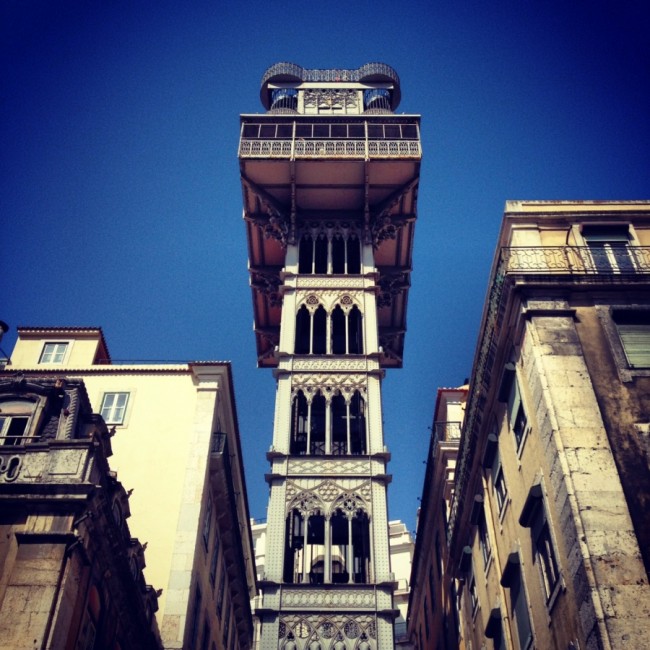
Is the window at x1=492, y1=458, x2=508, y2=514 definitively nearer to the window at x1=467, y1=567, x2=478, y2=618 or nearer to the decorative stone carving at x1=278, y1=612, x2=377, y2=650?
the window at x1=467, y1=567, x2=478, y2=618

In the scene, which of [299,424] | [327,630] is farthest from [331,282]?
[327,630]

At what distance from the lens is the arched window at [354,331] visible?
41.4 metres

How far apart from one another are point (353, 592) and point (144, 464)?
9129 millimetres

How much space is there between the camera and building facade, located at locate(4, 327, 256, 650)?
24.3 m

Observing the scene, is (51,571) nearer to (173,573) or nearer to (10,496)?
(10,496)

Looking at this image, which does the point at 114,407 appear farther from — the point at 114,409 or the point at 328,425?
the point at 328,425

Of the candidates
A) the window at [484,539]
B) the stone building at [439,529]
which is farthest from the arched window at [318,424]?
the window at [484,539]

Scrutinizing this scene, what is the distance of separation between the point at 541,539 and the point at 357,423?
20197mm

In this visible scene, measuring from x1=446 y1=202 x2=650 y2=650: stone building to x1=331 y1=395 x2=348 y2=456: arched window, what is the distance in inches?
524

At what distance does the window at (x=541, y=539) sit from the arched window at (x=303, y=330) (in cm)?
2389

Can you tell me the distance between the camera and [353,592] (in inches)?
1172

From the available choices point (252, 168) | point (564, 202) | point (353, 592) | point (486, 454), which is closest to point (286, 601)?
point (353, 592)

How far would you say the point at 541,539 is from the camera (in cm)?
1719

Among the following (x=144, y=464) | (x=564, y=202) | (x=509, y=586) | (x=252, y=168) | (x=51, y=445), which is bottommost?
(x=509, y=586)
